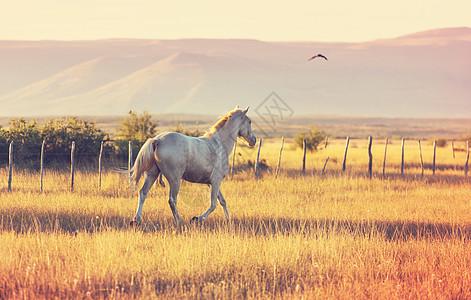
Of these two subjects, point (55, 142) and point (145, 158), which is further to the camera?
point (55, 142)

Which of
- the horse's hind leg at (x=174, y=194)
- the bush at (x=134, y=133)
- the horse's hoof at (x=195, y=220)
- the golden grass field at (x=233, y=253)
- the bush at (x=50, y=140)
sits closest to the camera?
the golden grass field at (x=233, y=253)

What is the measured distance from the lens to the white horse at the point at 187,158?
34.7 feet

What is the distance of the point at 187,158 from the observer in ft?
35.5

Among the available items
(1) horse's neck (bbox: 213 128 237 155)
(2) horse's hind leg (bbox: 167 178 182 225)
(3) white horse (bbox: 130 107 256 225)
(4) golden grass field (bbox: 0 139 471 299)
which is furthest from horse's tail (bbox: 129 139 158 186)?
(1) horse's neck (bbox: 213 128 237 155)

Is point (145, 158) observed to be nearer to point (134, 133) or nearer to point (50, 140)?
point (50, 140)

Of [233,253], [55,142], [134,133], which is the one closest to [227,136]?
[233,253]

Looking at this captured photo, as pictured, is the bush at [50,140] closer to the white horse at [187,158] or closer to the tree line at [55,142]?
the tree line at [55,142]

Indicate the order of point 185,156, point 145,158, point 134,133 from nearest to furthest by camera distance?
point 145,158 → point 185,156 → point 134,133

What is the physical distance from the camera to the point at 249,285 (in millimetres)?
7113

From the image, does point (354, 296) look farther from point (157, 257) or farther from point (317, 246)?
point (157, 257)

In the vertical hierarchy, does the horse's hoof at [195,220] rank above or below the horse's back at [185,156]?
below

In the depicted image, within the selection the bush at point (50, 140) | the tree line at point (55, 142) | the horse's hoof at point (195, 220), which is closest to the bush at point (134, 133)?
the tree line at point (55, 142)

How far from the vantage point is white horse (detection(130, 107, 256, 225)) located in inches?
417

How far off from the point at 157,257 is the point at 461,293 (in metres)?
3.91
